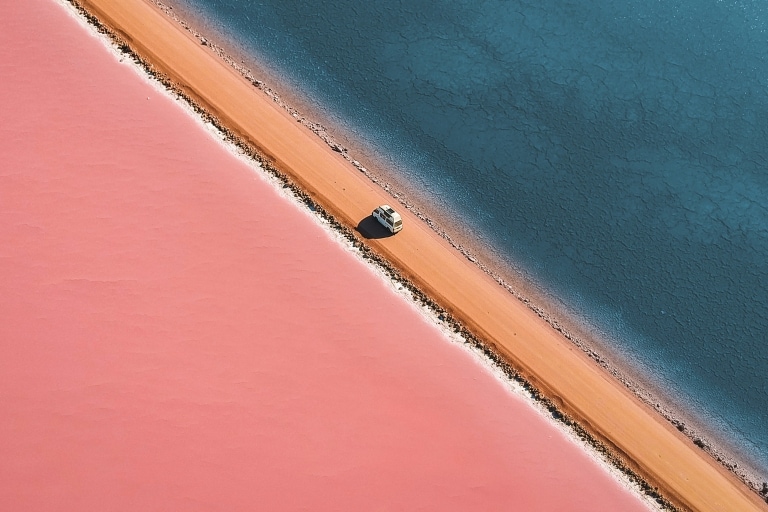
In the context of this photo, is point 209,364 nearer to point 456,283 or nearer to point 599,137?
point 456,283

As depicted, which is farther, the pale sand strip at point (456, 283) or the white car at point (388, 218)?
the white car at point (388, 218)

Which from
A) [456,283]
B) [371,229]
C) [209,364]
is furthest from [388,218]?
[209,364]

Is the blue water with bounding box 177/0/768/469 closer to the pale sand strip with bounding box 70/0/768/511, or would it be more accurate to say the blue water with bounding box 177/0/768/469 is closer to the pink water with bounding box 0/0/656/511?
the pale sand strip with bounding box 70/0/768/511

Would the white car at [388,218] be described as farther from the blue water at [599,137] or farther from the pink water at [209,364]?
the blue water at [599,137]

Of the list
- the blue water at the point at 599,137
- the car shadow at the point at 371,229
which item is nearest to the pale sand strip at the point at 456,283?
the car shadow at the point at 371,229

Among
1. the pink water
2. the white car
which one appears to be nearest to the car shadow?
the white car
